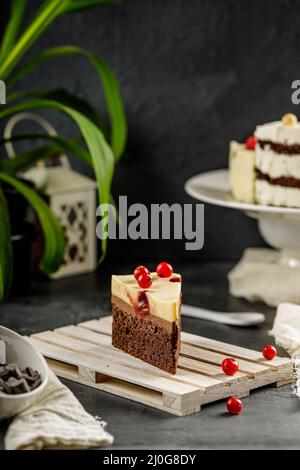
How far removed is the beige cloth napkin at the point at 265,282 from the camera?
221cm

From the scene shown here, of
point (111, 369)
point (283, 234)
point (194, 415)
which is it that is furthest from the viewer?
point (283, 234)

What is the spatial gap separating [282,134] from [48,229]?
544 millimetres

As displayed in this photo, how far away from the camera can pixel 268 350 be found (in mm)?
1723

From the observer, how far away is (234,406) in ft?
5.16

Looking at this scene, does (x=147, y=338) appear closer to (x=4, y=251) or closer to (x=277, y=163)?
(x=4, y=251)

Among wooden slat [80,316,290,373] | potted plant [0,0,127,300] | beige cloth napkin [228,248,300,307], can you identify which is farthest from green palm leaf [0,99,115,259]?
beige cloth napkin [228,248,300,307]

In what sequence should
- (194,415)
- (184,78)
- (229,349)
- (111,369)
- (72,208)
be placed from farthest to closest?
1. (184,78)
2. (72,208)
3. (229,349)
4. (111,369)
5. (194,415)

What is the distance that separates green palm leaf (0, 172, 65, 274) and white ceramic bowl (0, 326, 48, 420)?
0.53m

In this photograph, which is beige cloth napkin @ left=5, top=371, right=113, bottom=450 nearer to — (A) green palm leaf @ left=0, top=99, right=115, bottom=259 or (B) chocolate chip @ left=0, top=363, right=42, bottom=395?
(B) chocolate chip @ left=0, top=363, right=42, bottom=395

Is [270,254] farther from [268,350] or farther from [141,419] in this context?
[141,419]

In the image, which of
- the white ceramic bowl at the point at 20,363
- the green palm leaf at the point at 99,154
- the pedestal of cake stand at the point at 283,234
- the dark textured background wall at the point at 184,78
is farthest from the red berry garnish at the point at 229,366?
the dark textured background wall at the point at 184,78

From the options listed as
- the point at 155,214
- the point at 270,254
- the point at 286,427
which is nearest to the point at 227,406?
the point at 286,427

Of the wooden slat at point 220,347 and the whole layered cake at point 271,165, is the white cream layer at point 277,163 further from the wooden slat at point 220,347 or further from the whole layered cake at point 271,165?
the wooden slat at point 220,347

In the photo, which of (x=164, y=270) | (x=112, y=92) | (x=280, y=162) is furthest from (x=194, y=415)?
(x=112, y=92)
